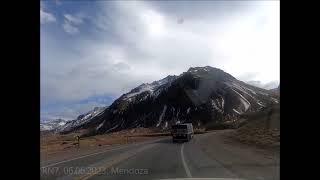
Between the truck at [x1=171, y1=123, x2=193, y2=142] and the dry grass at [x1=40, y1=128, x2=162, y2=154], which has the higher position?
the truck at [x1=171, y1=123, x2=193, y2=142]

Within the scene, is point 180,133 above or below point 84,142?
above

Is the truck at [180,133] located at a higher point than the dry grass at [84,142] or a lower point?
higher

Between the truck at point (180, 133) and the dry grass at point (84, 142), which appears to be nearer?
the dry grass at point (84, 142)

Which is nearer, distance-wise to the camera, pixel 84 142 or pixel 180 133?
pixel 180 133

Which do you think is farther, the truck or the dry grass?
the truck
